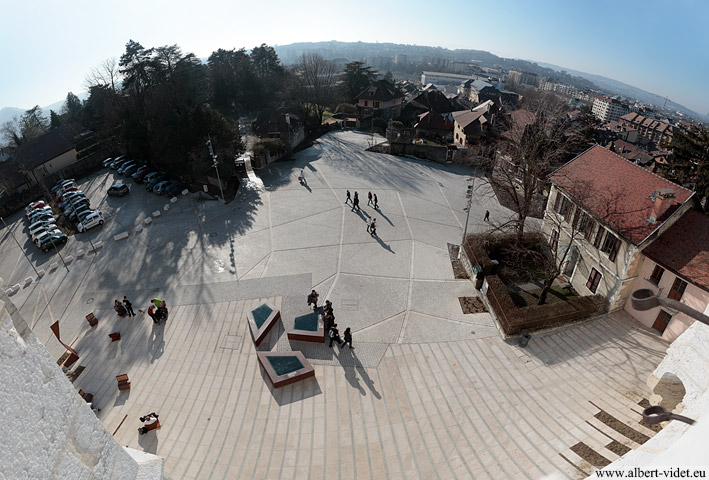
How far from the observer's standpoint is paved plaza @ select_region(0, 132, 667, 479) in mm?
11164

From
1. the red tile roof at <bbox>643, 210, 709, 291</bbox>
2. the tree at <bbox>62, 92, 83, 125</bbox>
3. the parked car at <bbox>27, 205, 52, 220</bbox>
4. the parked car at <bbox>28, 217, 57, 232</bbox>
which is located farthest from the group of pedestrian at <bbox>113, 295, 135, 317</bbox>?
the tree at <bbox>62, 92, 83, 125</bbox>

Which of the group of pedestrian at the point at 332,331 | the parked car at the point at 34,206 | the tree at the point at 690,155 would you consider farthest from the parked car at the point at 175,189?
the tree at the point at 690,155

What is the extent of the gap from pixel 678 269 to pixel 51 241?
39.0 m

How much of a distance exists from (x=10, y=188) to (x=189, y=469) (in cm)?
4632

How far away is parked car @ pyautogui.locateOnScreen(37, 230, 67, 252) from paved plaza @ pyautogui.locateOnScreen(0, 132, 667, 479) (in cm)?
166

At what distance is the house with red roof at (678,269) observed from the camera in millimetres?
14117

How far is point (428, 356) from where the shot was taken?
14.8 meters

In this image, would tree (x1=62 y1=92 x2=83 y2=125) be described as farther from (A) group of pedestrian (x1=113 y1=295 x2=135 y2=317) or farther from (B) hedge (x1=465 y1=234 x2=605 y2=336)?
(B) hedge (x1=465 y1=234 x2=605 y2=336)

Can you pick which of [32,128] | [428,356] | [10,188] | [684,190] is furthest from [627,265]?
[32,128]

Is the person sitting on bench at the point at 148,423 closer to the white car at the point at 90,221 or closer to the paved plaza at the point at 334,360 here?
the paved plaza at the point at 334,360

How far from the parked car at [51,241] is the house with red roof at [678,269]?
124 ft

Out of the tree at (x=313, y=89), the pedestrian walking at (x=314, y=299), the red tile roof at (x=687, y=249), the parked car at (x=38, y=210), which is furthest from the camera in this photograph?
the tree at (x=313, y=89)

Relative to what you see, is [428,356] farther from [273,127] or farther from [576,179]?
[273,127]

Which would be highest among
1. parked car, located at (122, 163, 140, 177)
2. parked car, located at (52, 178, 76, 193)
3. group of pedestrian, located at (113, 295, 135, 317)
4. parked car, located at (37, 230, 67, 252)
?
parked car, located at (122, 163, 140, 177)
